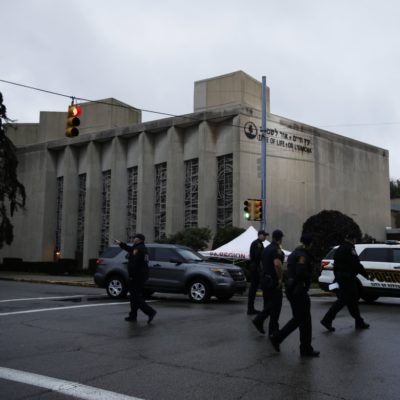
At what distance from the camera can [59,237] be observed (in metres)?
45.1

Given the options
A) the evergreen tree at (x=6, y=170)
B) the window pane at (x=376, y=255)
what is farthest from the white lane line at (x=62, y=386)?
the evergreen tree at (x=6, y=170)

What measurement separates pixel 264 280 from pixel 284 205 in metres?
25.7

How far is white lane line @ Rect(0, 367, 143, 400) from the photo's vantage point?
5.43 metres

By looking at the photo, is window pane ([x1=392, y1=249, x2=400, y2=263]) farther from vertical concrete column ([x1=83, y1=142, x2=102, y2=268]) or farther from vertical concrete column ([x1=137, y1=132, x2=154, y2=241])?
vertical concrete column ([x1=83, y1=142, x2=102, y2=268])

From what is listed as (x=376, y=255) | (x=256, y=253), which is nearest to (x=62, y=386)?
(x=256, y=253)

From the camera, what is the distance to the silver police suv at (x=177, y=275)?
591 inches

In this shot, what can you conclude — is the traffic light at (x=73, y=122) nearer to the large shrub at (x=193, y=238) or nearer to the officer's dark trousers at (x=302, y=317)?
the officer's dark trousers at (x=302, y=317)

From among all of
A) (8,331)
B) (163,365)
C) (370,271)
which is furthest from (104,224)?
(163,365)

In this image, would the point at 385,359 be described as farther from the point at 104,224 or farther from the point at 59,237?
the point at 59,237

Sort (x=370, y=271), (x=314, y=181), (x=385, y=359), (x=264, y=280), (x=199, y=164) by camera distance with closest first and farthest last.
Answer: (x=385, y=359)
(x=264, y=280)
(x=370, y=271)
(x=199, y=164)
(x=314, y=181)

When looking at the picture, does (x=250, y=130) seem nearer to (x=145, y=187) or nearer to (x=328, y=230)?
(x=145, y=187)

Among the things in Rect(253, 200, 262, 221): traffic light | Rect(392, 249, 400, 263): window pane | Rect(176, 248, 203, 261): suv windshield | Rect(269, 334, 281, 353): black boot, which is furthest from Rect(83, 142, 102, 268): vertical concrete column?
Rect(269, 334, 281, 353): black boot

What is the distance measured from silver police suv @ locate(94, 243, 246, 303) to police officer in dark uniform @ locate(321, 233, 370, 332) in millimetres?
5407

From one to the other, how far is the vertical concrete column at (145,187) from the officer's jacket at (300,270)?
2949 cm
